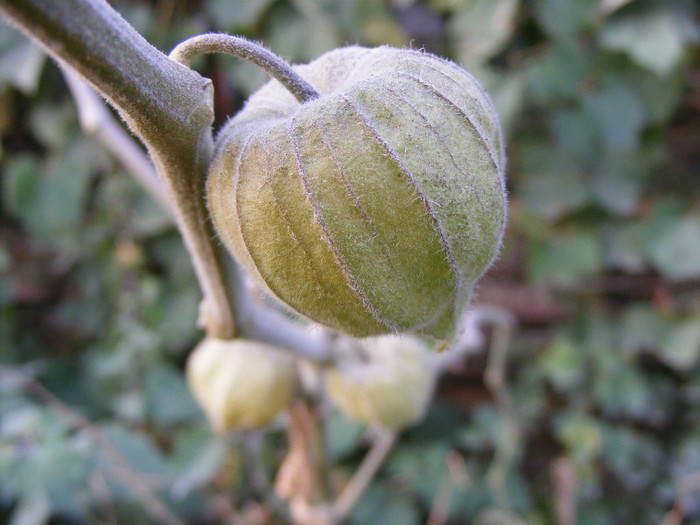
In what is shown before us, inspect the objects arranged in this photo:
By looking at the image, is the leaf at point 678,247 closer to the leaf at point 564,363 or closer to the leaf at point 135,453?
the leaf at point 564,363

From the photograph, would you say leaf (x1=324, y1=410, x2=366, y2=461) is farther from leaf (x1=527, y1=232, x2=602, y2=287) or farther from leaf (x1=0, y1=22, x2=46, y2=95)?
leaf (x1=0, y1=22, x2=46, y2=95)

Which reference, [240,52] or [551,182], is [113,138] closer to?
[240,52]

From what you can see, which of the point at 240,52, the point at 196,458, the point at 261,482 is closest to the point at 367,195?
the point at 240,52

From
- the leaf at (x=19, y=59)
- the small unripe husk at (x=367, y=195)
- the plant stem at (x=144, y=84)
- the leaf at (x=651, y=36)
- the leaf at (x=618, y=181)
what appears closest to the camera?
the plant stem at (x=144, y=84)

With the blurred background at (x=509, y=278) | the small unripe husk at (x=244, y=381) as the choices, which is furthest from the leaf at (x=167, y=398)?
the small unripe husk at (x=244, y=381)

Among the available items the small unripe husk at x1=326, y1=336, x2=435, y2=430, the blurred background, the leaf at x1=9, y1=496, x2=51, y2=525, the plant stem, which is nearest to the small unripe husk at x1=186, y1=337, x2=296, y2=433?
the small unripe husk at x1=326, y1=336, x2=435, y2=430

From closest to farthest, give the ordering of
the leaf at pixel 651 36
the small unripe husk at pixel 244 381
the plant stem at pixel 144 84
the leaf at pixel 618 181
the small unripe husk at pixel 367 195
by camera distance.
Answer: the plant stem at pixel 144 84 → the small unripe husk at pixel 367 195 → the small unripe husk at pixel 244 381 → the leaf at pixel 651 36 → the leaf at pixel 618 181

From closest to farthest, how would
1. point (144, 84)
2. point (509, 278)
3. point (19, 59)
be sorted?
point (144, 84) → point (19, 59) → point (509, 278)
